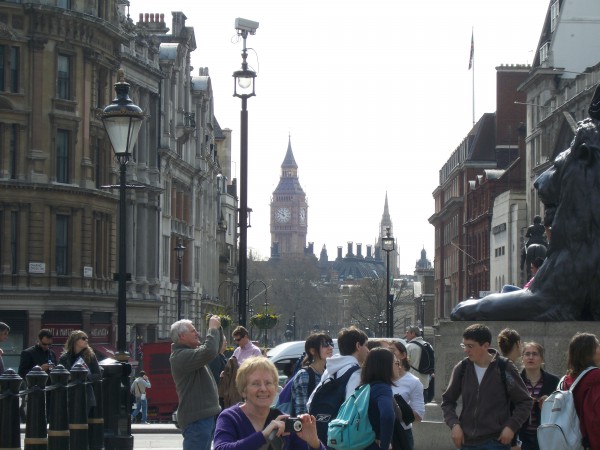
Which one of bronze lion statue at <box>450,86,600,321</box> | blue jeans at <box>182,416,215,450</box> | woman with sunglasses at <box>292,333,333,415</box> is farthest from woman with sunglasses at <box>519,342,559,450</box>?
blue jeans at <box>182,416,215,450</box>

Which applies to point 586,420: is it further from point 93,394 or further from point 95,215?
point 95,215

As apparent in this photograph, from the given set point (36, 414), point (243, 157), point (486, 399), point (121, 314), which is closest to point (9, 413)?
point (36, 414)

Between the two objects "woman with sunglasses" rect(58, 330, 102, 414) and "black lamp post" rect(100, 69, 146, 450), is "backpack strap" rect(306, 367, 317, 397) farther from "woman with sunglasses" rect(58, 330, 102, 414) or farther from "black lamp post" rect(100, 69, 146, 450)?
"black lamp post" rect(100, 69, 146, 450)

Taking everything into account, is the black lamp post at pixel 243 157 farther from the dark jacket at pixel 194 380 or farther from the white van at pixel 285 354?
the dark jacket at pixel 194 380

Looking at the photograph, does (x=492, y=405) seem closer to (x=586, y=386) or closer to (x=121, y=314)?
(x=586, y=386)

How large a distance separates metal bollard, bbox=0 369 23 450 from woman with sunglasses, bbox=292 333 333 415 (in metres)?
2.16

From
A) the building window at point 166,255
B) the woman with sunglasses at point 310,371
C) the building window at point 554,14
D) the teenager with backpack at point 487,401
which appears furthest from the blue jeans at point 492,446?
the building window at point 554,14

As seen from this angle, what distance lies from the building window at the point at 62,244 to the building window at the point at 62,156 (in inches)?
54.5

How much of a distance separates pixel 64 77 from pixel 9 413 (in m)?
43.5

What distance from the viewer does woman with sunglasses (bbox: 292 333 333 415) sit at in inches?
474

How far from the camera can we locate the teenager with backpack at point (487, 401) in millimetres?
10875

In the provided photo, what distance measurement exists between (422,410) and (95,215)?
44.3 metres

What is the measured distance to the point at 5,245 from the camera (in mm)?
51656

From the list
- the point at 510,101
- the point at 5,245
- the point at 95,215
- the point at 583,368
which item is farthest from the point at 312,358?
the point at 510,101
